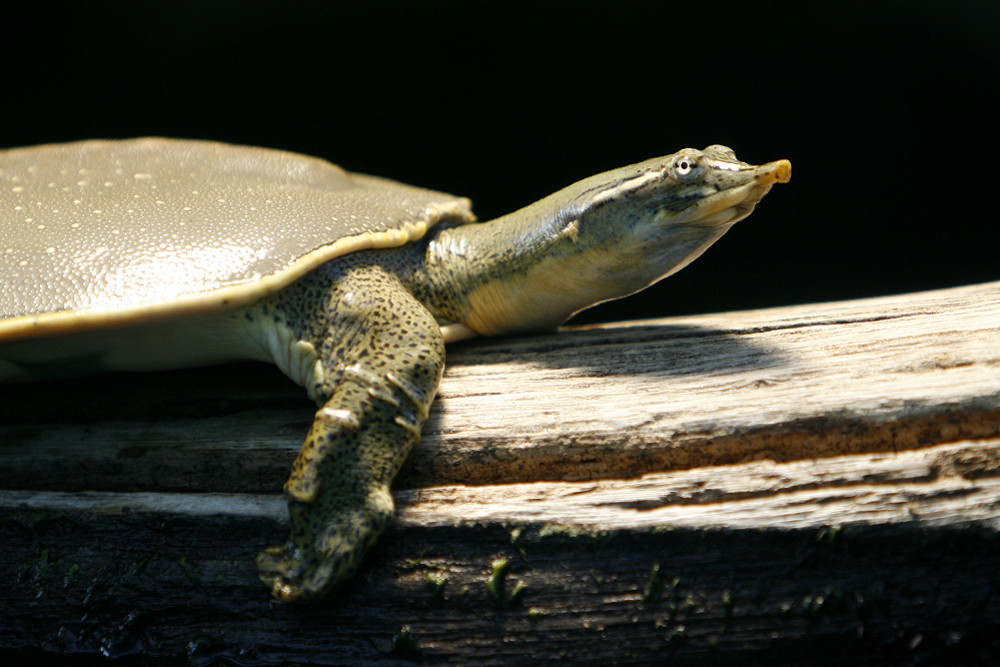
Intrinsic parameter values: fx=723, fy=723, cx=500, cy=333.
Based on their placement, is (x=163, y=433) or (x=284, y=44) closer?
(x=163, y=433)

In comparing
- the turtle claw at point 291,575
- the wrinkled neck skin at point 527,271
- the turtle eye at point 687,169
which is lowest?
the turtle claw at point 291,575

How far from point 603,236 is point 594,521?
73 centimetres

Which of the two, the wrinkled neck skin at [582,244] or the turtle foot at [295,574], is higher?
the wrinkled neck skin at [582,244]

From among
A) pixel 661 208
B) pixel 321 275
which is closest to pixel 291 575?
pixel 321 275

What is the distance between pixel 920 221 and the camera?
156 inches

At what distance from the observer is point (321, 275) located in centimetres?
177

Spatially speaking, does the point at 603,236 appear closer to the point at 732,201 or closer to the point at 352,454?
the point at 732,201

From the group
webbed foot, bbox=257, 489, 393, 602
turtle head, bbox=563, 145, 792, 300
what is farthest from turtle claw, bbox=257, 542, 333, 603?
turtle head, bbox=563, 145, 792, 300

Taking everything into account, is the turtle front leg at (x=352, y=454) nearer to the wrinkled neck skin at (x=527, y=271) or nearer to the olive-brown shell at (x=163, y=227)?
the olive-brown shell at (x=163, y=227)

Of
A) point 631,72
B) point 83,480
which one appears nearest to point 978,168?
point 631,72

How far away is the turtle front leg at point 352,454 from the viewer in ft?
4.58

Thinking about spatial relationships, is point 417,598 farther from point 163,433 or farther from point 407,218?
point 407,218

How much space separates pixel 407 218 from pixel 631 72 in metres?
2.28

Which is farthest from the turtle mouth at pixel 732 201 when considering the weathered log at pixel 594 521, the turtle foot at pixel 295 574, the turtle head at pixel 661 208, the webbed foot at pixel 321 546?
the turtle foot at pixel 295 574
